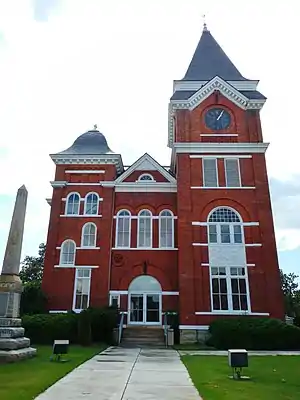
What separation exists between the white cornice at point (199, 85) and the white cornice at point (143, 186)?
330 inches

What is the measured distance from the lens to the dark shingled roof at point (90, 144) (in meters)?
29.1

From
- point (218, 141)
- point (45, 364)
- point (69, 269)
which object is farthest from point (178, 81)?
point (45, 364)

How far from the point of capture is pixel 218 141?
27047 millimetres

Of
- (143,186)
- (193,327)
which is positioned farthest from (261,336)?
(143,186)

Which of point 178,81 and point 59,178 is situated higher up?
point 178,81

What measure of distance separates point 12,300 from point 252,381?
8488 mm

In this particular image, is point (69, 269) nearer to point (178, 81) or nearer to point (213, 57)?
point (178, 81)

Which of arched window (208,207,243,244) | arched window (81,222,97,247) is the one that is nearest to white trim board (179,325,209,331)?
arched window (208,207,243,244)

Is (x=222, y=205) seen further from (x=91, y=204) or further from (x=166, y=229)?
(x=91, y=204)

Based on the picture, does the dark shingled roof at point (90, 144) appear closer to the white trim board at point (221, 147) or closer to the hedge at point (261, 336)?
the white trim board at point (221, 147)

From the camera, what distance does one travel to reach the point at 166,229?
86.5ft

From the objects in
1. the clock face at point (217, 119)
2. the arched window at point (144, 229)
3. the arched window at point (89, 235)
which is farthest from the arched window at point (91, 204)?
the clock face at point (217, 119)

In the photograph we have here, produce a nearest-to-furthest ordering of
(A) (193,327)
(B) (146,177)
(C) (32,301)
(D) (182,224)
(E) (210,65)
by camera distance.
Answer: (A) (193,327) < (C) (32,301) < (D) (182,224) < (B) (146,177) < (E) (210,65)

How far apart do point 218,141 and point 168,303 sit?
489 inches
